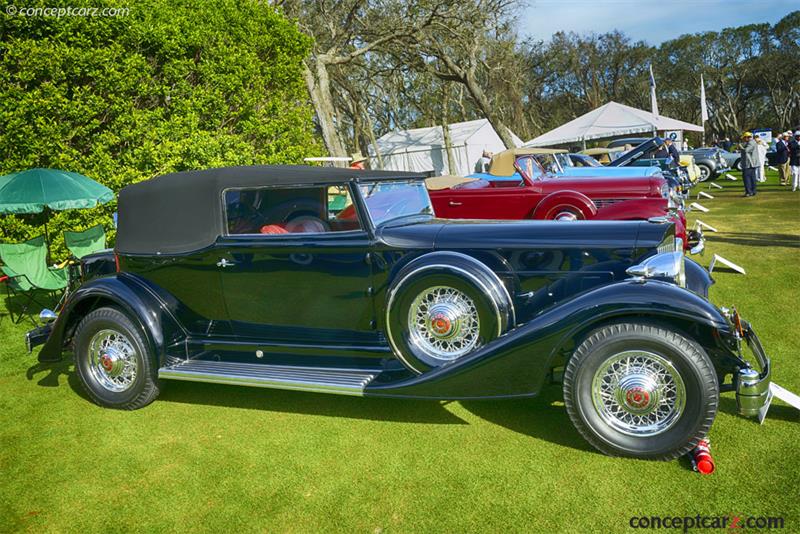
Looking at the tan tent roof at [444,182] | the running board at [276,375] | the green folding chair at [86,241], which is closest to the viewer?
the running board at [276,375]

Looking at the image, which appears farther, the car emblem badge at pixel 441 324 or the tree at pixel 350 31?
the tree at pixel 350 31

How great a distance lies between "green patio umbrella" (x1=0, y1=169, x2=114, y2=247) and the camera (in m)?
6.96

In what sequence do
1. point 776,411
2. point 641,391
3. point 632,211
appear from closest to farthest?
point 641,391
point 776,411
point 632,211

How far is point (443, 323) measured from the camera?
3.81 m

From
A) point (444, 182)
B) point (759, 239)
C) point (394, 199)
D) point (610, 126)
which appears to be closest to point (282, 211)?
point (394, 199)

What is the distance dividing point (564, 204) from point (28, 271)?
7680 millimetres

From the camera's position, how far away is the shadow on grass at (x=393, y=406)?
3.83 m

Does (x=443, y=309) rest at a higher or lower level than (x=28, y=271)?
lower

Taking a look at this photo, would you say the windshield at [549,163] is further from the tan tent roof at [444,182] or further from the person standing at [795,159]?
the person standing at [795,159]

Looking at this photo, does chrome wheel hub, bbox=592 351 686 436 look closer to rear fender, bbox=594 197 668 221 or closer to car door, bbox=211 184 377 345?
car door, bbox=211 184 377 345

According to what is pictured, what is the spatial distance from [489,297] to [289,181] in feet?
5.58

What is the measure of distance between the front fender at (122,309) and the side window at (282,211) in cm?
86

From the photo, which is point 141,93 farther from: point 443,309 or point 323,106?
point 323,106

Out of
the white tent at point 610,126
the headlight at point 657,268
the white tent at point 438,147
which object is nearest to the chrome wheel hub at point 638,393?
the headlight at point 657,268
